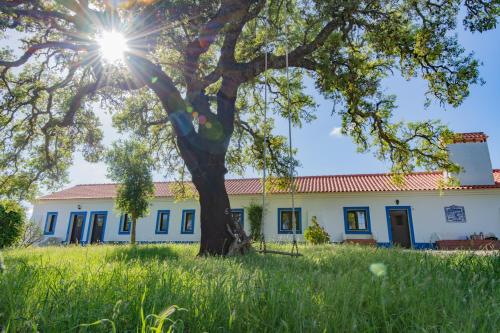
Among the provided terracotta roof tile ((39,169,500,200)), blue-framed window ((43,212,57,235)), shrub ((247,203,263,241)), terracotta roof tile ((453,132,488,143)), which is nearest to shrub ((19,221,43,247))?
blue-framed window ((43,212,57,235))

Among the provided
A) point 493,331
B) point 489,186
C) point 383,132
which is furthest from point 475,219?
point 493,331

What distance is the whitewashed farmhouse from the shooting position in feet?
56.7

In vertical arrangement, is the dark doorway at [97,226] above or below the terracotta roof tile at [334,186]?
below

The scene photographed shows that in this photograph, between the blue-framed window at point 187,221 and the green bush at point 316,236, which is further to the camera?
the blue-framed window at point 187,221

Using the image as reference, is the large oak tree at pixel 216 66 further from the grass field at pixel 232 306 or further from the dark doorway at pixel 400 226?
the dark doorway at pixel 400 226

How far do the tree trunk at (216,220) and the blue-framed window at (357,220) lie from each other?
45.0 ft

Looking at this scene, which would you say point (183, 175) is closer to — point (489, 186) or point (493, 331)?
point (493, 331)

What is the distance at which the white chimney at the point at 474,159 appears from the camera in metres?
17.7

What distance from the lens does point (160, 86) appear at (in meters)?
7.53

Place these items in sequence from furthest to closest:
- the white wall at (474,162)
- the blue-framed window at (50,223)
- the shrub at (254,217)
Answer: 1. the blue-framed window at (50,223)
2. the shrub at (254,217)
3. the white wall at (474,162)

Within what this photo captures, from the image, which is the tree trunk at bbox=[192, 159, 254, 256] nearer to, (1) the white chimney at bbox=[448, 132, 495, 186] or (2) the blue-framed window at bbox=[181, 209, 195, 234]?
(2) the blue-framed window at bbox=[181, 209, 195, 234]

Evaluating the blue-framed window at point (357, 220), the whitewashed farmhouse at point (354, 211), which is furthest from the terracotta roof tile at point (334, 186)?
the blue-framed window at point (357, 220)

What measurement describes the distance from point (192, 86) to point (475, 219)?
18.2m

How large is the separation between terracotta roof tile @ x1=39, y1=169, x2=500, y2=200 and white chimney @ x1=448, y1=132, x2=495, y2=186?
72 centimetres
